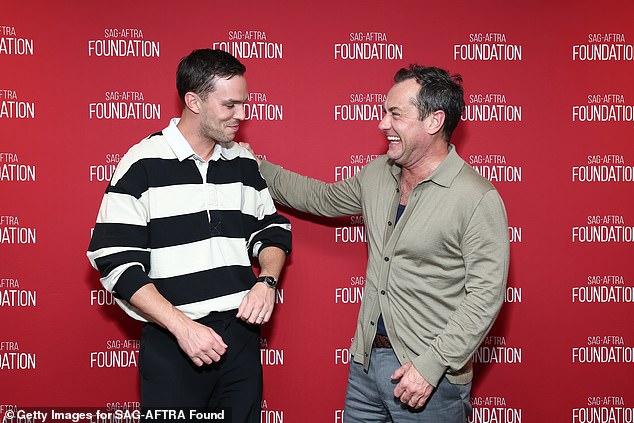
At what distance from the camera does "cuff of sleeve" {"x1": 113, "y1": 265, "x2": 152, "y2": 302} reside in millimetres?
1696

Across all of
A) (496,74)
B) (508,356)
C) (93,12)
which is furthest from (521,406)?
(93,12)

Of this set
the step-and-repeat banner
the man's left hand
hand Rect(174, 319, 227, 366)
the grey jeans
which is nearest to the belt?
the grey jeans

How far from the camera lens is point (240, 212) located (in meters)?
1.95

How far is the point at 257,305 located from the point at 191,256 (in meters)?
0.24

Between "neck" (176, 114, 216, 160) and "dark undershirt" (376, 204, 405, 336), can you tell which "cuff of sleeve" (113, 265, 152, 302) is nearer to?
"neck" (176, 114, 216, 160)

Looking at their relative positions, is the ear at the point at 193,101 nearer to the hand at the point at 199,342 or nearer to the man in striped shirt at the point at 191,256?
the man in striped shirt at the point at 191,256

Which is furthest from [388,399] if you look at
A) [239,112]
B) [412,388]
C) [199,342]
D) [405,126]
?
[239,112]

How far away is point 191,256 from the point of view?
1827 millimetres

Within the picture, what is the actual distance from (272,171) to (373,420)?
3.06ft

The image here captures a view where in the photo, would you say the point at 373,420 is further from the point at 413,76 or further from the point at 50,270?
the point at 50,270

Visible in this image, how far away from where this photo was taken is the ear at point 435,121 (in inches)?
73.9

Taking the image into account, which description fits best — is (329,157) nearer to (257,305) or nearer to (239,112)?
(239,112)

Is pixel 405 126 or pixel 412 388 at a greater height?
pixel 405 126

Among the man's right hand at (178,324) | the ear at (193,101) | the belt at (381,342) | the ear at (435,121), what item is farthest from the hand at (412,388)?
the ear at (193,101)
